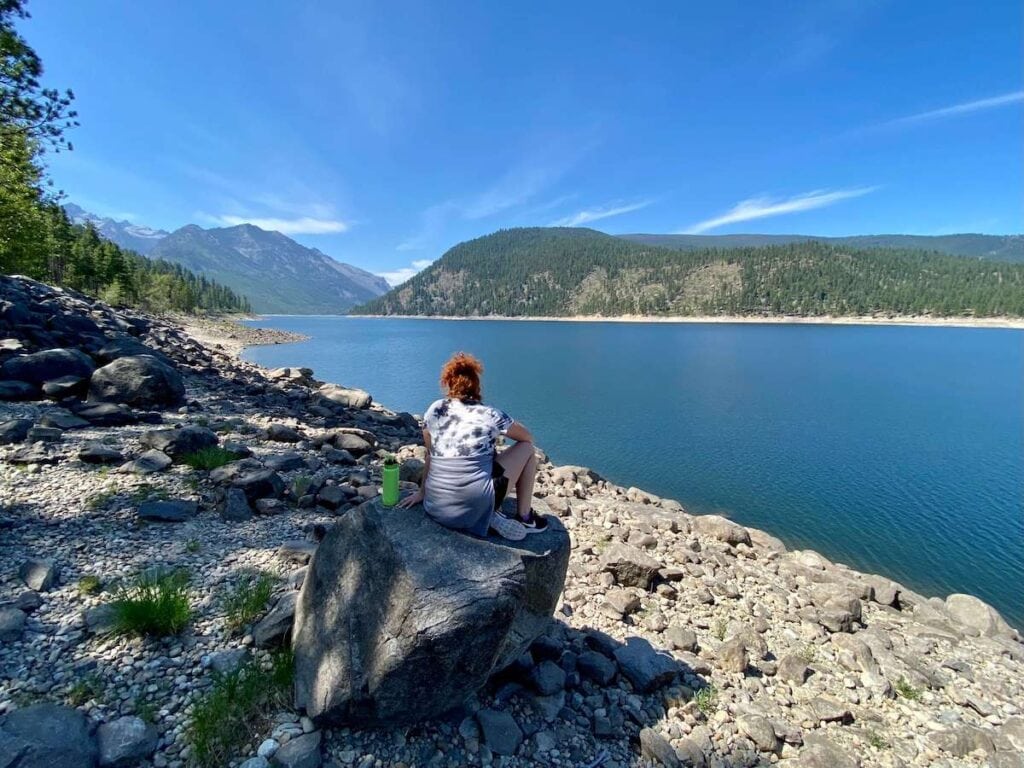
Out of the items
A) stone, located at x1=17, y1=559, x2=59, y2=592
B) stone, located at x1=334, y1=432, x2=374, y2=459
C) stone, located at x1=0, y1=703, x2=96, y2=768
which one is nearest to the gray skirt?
stone, located at x1=0, y1=703, x2=96, y2=768

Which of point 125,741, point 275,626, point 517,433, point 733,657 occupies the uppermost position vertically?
point 517,433

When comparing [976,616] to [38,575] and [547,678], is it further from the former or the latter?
[38,575]

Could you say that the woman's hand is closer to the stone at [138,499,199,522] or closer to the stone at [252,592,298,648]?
the stone at [252,592,298,648]

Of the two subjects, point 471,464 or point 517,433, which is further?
point 517,433

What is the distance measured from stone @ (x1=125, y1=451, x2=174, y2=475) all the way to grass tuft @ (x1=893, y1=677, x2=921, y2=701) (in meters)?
15.0

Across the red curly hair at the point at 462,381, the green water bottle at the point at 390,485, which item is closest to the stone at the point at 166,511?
the green water bottle at the point at 390,485

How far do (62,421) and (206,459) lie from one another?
505cm

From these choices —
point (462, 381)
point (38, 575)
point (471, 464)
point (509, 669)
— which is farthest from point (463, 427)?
point (38, 575)

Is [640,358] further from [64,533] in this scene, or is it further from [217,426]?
[64,533]

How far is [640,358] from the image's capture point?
84375 millimetres

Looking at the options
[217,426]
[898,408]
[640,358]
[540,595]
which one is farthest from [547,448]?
[640,358]

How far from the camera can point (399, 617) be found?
4.86m

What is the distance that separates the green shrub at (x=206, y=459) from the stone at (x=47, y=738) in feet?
22.5

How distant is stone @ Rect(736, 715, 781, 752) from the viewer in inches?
262
